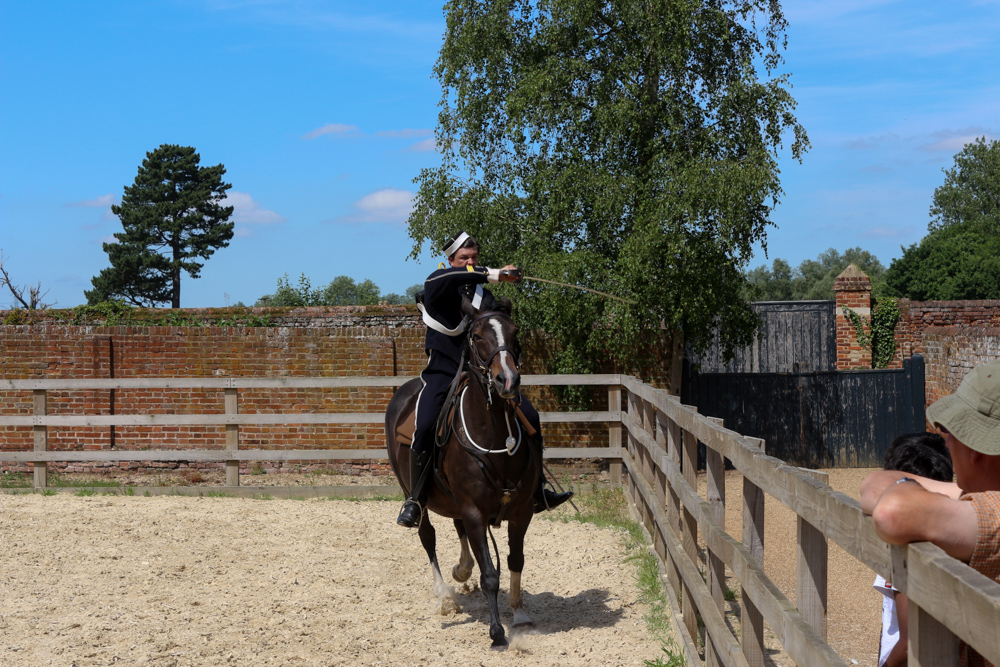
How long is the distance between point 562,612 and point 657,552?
1170mm

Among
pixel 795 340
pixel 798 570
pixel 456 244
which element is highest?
pixel 456 244

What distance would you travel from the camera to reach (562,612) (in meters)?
6.19

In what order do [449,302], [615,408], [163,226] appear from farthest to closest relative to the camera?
1. [163,226]
2. [615,408]
3. [449,302]

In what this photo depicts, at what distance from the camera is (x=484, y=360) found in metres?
5.19

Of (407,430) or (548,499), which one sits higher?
(407,430)

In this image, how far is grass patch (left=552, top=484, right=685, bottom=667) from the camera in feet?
17.2

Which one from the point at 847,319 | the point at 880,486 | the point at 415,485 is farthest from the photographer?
the point at 847,319

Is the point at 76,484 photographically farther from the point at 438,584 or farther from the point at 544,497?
the point at 544,497

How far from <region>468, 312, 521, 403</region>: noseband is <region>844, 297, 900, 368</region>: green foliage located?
15.7m

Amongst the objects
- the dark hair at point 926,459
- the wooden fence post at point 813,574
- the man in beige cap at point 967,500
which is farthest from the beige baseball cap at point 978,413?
the dark hair at point 926,459

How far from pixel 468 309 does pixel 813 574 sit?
3340 millimetres

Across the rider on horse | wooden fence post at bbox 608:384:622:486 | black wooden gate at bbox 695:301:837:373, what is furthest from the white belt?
black wooden gate at bbox 695:301:837:373

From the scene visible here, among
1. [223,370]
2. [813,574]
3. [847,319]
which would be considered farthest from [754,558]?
[847,319]

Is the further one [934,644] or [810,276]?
[810,276]
